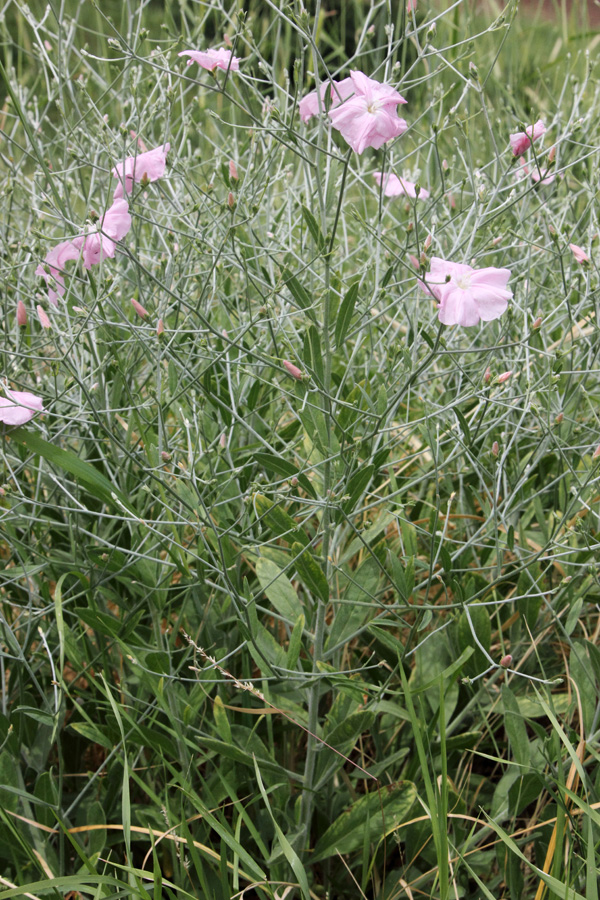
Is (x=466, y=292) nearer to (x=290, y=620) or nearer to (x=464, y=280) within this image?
(x=464, y=280)

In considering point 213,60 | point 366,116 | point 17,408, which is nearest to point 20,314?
point 17,408

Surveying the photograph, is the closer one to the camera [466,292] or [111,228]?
[466,292]

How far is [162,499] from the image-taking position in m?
1.20

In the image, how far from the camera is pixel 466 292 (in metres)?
1.05

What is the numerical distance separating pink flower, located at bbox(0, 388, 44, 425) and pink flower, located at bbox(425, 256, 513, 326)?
57 centimetres

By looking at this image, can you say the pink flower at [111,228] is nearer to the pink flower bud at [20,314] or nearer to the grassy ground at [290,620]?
the grassy ground at [290,620]

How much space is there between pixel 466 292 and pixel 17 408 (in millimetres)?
640

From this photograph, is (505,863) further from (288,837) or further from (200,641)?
(200,641)

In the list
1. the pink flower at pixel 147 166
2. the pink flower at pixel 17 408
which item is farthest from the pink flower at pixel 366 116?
the pink flower at pixel 17 408

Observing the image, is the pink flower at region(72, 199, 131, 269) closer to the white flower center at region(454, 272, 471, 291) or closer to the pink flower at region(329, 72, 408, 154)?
the pink flower at region(329, 72, 408, 154)

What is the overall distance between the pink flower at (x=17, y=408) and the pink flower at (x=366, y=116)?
554mm

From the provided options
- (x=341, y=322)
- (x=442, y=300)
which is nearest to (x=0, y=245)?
(x=341, y=322)

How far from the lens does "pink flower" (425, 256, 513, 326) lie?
102cm

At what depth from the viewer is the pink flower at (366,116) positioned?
3.14 feet
